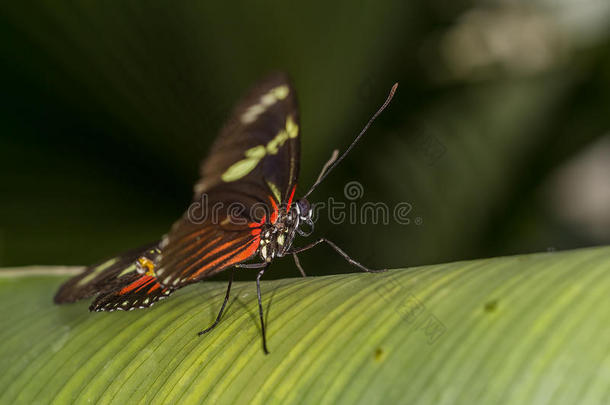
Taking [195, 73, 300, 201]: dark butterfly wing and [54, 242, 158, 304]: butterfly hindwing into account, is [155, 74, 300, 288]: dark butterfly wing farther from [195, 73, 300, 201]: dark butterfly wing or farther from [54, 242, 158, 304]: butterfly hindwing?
[54, 242, 158, 304]: butterfly hindwing

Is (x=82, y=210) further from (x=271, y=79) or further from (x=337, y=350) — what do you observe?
(x=337, y=350)

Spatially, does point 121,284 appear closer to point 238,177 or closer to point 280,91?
point 238,177

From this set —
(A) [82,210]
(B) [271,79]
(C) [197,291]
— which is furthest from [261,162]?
(A) [82,210]

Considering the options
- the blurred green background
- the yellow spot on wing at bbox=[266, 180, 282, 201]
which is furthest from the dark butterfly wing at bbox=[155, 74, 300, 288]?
the blurred green background

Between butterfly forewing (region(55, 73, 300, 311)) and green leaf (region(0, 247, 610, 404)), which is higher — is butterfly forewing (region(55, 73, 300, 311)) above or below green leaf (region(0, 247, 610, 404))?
above

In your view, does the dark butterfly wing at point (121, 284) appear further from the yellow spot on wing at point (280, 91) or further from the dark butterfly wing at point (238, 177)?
the yellow spot on wing at point (280, 91)
